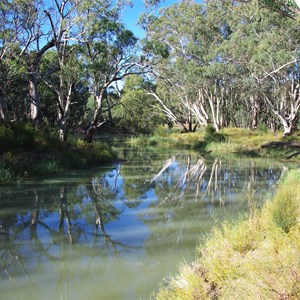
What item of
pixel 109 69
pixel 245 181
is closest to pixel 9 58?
pixel 109 69

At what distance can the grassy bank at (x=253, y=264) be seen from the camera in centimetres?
347

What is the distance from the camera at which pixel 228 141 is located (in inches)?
1201

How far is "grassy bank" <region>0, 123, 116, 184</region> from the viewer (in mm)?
13317

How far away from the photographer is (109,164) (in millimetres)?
19984

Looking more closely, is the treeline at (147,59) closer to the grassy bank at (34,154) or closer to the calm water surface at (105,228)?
the grassy bank at (34,154)

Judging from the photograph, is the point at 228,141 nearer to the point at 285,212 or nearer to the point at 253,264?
the point at 285,212

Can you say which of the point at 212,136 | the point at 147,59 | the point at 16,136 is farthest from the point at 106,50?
the point at 212,136

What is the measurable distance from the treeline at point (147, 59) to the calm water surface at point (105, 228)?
549cm

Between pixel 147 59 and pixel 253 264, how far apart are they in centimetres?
1866

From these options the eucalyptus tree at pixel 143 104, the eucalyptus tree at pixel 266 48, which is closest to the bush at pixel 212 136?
the eucalyptus tree at pixel 266 48

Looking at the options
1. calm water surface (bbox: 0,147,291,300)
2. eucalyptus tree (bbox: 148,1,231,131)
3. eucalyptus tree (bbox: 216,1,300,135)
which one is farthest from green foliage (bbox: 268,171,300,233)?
eucalyptus tree (bbox: 148,1,231,131)

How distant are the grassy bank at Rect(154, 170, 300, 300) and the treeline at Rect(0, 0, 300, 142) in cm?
623

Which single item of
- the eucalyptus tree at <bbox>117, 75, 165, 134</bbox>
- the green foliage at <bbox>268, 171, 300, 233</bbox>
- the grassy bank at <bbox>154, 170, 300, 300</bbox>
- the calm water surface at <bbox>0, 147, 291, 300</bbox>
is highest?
the eucalyptus tree at <bbox>117, 75, 165, 134</bbox>

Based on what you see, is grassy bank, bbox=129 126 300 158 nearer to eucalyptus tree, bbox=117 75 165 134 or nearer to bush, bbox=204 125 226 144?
bush, bbox=204 125 226 144
